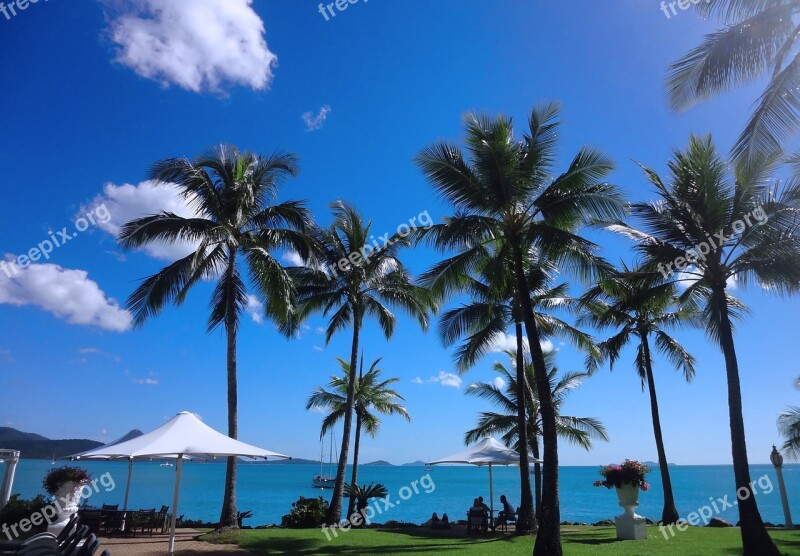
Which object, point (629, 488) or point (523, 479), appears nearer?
point (629, 488)

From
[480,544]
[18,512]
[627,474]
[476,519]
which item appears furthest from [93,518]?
[627,474]

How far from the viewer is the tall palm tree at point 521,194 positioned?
43.0 feet

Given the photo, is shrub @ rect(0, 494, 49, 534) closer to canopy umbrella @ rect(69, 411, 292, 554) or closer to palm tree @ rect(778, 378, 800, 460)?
canopy umbrella @ rect(69, 411, 292, 554)

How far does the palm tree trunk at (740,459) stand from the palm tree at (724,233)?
2 cm

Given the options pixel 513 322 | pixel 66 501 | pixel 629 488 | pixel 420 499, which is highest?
pixel 513 322

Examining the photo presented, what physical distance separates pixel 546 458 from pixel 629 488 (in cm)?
517

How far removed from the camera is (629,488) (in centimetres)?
1527

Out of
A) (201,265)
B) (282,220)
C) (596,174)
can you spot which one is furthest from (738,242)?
(201,265)

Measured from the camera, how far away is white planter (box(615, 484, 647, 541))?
15.3 metres

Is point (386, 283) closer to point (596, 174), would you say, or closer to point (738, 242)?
point (596, 174)

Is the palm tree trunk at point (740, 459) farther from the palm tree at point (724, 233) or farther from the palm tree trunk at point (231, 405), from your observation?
the palm tree trunk at point (231, 405)

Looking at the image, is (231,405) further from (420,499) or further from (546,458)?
(420,499)

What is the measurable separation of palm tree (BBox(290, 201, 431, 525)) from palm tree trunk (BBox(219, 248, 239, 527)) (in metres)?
3.25

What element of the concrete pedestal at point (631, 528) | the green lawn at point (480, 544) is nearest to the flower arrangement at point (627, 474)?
the concrete pedestal at point (631, 528)
